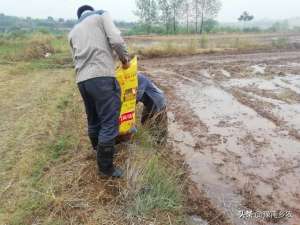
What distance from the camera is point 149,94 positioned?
4262 mm

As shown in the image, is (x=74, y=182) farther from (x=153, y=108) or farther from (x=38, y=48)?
(x=38, y=48)

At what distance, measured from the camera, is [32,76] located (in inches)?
400

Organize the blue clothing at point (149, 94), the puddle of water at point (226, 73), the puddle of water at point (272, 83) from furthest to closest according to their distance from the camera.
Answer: the puddle of water at point (226, 73) < the puddle of water at point (272, 83) < the blue clothing at point (149, 94)

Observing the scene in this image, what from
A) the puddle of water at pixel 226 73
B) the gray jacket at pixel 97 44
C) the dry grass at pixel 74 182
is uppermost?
the gray jacket at pixel 97 44

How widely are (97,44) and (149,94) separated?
51.4 inches

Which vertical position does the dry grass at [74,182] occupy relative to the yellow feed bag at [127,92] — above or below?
below

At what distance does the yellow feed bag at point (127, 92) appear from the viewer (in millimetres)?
3482

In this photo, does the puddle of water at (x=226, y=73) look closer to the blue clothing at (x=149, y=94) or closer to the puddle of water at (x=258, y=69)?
the puddle of water at (x=258, y=69)

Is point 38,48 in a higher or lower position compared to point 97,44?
lower

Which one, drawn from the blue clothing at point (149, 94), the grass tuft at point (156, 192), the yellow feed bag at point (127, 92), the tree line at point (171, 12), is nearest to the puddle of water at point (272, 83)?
the blue clothing at point (149, 94)

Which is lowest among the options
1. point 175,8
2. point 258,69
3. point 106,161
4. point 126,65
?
Result: point 258,69

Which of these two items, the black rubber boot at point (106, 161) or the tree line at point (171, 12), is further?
the tree line at point (171, 12)

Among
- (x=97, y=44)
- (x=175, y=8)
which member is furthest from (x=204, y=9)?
(x=97, y=44)

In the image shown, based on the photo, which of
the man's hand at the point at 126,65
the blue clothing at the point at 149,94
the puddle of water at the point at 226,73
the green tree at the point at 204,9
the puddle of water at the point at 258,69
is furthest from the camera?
the green tree at the point at 204,9
